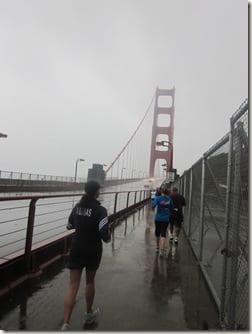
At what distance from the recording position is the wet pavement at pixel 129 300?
279 cm

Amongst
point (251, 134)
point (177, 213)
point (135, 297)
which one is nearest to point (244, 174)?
point (251, 134)

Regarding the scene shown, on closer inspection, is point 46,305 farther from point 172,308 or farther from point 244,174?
point 244,174

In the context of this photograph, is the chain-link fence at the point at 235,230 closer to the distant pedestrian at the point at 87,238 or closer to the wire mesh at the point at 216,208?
the wire mesh at the point at 216,208

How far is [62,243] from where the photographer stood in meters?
5.18

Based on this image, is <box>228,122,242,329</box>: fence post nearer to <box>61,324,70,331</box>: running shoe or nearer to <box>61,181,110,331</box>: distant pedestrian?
<box>61,181,110,331</box>: distant pedestrian

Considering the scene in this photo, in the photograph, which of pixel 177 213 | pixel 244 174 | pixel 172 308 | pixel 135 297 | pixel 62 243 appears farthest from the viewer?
pixel 177 213

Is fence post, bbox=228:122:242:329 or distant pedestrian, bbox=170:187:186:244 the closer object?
fence post, bbox=228:122:242:329

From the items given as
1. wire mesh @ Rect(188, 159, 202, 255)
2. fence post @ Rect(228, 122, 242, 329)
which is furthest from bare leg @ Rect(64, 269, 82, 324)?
wire mesh @ Rect(188, 159, 202, 255)

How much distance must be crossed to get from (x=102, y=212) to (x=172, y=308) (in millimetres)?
1437

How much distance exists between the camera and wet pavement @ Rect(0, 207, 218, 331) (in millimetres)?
2789

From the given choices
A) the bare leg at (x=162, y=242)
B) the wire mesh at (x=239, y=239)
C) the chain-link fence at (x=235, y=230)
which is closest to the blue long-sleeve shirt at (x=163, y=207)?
the bare leg at (x=162, y=242)

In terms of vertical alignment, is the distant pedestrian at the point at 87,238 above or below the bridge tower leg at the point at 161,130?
below

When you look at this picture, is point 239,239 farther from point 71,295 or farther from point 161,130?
point 161,130

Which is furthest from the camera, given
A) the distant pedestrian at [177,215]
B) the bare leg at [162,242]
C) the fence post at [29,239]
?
the distant pedestrian at [177,215]
